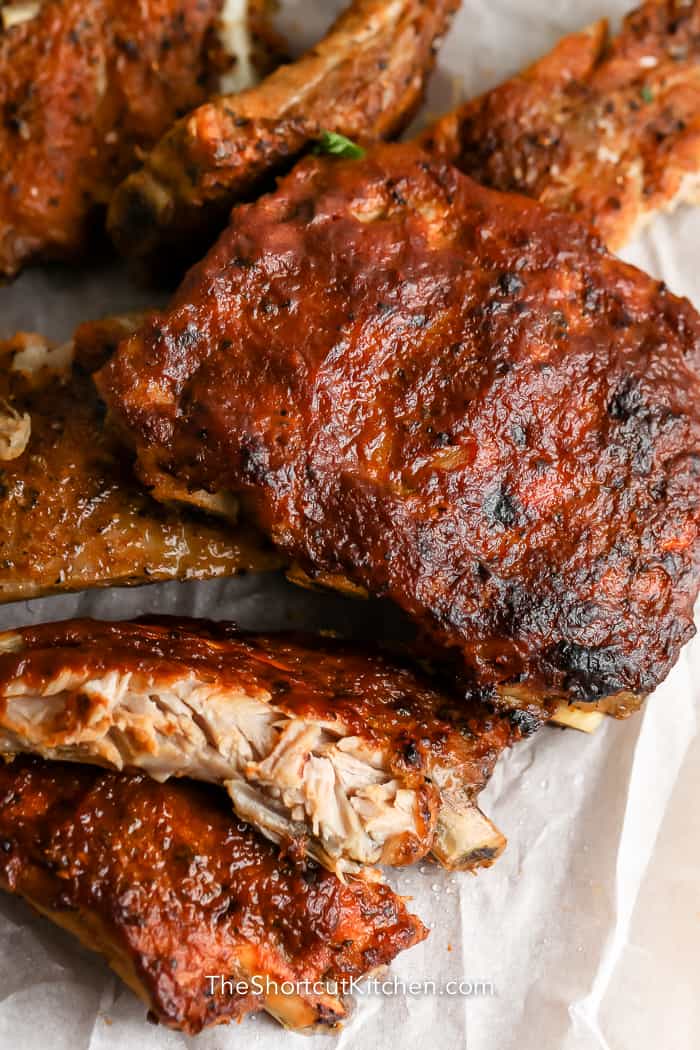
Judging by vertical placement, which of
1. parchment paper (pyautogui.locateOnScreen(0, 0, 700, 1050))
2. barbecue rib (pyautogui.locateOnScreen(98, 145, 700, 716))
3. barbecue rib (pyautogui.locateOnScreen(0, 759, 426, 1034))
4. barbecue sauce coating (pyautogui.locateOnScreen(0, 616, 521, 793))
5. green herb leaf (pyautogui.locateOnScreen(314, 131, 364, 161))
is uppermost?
green herb leaf (pyautogui.locateOnScreen(314, 131, 364, 161))

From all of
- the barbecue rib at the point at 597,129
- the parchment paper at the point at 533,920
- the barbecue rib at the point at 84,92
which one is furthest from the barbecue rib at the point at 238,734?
the barbecue rib at the point at 597,129

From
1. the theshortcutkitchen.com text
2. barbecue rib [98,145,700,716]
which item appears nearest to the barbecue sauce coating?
barbecue rib [98,145,700,716]

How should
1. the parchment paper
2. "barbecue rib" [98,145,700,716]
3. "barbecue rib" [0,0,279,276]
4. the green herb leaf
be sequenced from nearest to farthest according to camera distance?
1. "barbecue rib" [98,145,700,716]
2. the parchment paper
3. the green herb leaf
4. "barbecue rib" [0,0,279,276]

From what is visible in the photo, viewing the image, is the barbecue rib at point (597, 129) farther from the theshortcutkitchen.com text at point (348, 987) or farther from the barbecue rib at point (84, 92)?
the theshortcutkitchen.com text at point (348, 987)

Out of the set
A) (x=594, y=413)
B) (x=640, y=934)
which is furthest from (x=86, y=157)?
(x=640, y=934)

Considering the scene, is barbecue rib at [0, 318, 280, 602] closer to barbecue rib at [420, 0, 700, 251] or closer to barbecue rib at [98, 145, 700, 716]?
barbecue rib at [98, 145, 700, 716]

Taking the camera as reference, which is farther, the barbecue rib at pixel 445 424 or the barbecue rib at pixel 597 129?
the barbecue rib at pixel 597 129
